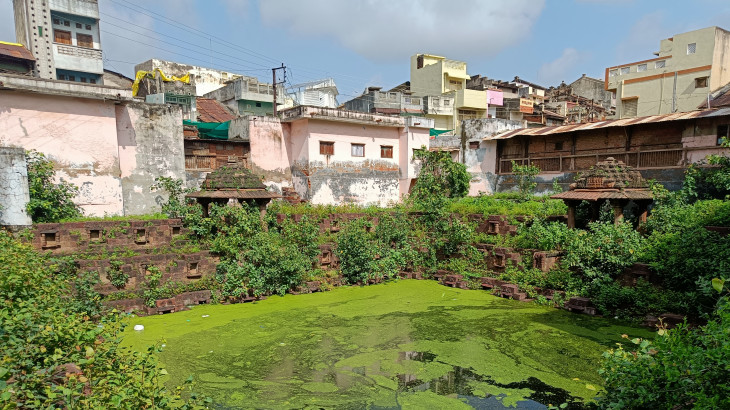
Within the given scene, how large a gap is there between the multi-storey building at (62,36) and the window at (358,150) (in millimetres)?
13718

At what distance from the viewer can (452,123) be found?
2848cm

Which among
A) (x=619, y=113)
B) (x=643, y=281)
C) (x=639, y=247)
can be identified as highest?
(x=619, y=113)

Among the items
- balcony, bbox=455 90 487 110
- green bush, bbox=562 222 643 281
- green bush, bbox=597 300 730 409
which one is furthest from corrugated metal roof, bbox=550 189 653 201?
balcony, bbox=455 90 487 110

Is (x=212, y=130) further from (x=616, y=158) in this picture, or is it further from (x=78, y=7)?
(x=616, y=158)

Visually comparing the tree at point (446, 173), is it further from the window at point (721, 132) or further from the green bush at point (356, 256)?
the window at point (721, 132)

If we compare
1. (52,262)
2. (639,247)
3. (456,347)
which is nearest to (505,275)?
(639,247)

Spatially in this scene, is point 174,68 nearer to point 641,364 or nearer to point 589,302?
point 589,302

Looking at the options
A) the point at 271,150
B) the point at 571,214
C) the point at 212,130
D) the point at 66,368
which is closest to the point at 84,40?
the point at 212,130

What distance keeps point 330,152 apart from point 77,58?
13.7m

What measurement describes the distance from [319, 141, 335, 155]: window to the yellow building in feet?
42.3

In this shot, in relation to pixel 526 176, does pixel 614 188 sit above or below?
below

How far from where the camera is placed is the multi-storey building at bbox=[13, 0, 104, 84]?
1920 centimetres

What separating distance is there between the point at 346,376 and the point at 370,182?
12.1m

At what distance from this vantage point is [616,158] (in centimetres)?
1470
